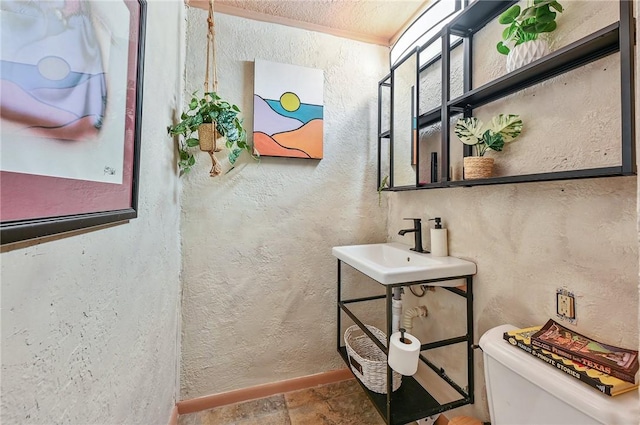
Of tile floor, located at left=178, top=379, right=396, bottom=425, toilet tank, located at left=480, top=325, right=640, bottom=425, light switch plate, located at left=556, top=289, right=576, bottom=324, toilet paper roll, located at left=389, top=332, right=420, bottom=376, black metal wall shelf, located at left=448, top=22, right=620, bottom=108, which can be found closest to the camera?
toilet tank, located at left=480, top=325, right=640, bottom=425

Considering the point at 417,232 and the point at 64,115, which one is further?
the point at 417,232

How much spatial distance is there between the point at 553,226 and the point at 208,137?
139 cm

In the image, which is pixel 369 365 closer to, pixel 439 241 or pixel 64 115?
pixel 439 241

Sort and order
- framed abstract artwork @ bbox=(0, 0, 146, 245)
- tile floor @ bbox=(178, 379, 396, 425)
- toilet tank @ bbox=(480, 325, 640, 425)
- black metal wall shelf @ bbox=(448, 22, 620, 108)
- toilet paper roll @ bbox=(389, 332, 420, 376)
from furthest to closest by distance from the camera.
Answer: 1. tile floor @ bbox=(178, 379, 396, 425)
2. toilet paper roll @ bbox=(389, 332, 420, 376)
3. black metal wall shelf @ bbox=(448, 22, 620, 108)
4. toilet tank @ bbox=(480, 325, 640, 425)
5. framed abstract artwork @ bbox=(0, 0, 146, 245)

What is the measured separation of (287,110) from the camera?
1567 mm

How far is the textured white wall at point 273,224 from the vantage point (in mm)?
1458

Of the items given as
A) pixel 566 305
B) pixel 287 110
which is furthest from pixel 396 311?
pixel 287 110

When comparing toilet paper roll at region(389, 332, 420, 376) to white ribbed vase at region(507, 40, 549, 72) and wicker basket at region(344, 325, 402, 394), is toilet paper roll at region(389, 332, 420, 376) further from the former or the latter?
white ribbed vase at region(507, 40, 549, 72)

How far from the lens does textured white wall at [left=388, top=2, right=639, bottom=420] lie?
2.32 ft

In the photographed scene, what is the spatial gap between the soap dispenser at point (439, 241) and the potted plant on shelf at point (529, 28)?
69 cm

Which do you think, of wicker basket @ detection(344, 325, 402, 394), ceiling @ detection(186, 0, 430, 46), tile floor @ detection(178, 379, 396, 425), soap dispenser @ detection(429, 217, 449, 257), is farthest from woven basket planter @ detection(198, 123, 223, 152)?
tile floor @ detection(178, 379, 396, 425)

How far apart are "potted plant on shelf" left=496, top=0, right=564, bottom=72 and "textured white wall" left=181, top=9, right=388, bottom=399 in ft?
3.05

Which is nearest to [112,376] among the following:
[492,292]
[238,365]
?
[238,365]

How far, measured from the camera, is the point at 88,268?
54 centimetres
